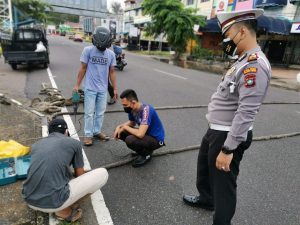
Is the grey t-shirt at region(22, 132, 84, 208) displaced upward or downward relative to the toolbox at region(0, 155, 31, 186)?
upward

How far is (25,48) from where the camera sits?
12.6m

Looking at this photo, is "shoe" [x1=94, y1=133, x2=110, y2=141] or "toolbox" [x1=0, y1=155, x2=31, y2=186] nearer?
"toolbox" [x1=0, y1=155, x2=31, y2=186]

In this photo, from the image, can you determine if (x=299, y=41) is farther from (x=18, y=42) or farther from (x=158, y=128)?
(x=158, y=128)

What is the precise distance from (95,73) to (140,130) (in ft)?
4.44

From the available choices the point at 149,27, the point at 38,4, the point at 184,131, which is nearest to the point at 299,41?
the point at 149,27

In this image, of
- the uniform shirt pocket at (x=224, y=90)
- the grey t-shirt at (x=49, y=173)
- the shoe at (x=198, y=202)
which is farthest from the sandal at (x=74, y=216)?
the uniform shirt pocket at (x=224, y=90)

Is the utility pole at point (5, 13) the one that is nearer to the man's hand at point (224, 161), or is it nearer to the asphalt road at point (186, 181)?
the asphalt road at point (186, 181)

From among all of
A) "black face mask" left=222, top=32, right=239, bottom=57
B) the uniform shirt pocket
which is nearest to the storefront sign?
"black face mask" left=222, top=32, right=239, bottom=57

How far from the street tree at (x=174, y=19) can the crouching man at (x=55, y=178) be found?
826 inches

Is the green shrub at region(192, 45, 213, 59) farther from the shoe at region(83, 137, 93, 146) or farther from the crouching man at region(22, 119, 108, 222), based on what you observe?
the crouching man at region(22, 119, 108, 222)

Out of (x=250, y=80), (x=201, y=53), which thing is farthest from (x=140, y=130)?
(x=201, y=53)

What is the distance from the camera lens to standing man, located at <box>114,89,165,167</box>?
11.9ft

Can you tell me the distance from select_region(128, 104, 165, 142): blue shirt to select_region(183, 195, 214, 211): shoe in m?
1.07

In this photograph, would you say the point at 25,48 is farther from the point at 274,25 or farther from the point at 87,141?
the point at 274,25
